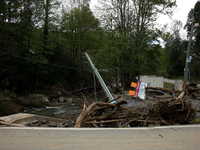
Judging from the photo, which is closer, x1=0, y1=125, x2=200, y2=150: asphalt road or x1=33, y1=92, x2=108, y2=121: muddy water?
x1=0, y1=125, x2=200, y2=150: asphalt road

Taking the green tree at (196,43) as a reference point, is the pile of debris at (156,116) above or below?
below

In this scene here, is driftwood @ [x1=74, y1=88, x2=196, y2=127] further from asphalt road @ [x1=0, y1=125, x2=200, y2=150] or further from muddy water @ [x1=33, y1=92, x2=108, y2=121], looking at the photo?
muddy water @ [x1=33, y1=92, x2=108, y2=121]

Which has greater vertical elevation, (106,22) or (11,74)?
(106,22)

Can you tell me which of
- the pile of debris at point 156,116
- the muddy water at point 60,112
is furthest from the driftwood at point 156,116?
the muddy water at point 60,112

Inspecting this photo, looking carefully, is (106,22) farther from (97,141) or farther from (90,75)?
(97,141)

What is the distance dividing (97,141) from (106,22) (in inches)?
927

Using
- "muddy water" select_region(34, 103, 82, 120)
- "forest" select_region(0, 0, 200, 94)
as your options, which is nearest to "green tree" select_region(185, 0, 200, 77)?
"forest" select_region(0, 0, 200, 94)

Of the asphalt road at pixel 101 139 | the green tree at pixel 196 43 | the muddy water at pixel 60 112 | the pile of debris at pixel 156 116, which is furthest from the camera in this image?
the green tree at pixel 196 43

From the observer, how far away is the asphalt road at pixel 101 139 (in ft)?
10.8

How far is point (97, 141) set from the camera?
11.7ft

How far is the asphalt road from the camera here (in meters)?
3.30

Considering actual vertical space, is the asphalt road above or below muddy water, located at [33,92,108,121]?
above

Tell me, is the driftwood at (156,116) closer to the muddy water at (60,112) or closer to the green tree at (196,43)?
the muddy water at (60,112)

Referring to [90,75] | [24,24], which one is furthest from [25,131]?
[90,75]
